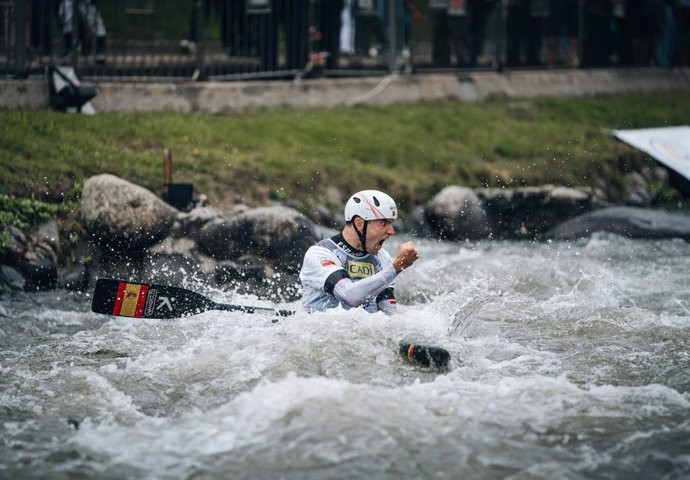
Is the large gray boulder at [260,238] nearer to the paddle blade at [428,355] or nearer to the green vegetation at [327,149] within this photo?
the green vegetation at [327,149]

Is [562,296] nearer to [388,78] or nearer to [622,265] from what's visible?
[622,265]

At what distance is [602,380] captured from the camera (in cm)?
930

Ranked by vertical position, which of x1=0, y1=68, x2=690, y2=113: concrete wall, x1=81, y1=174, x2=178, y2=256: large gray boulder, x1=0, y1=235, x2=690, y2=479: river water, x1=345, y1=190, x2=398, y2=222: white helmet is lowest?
x1=0, y1=235, x2=690, y2=479: river water

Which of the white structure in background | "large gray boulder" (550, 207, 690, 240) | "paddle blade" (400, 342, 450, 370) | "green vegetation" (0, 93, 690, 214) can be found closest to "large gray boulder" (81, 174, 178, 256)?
"green vegetation" (0, 93, 690, 214)

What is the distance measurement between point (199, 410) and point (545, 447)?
2.37 metres

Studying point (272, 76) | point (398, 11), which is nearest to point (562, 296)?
point (272, 76)

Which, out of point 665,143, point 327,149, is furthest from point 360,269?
point 665,143

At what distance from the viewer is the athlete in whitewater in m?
9.66

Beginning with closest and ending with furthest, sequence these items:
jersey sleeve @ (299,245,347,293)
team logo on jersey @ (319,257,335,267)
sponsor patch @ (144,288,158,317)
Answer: jersey sleeve @ (299,245,347,293)
team logo on jersey @ (319,257,335,267)
sponsor patch @ (144,288,158,317)

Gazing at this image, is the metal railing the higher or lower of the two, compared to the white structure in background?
higher

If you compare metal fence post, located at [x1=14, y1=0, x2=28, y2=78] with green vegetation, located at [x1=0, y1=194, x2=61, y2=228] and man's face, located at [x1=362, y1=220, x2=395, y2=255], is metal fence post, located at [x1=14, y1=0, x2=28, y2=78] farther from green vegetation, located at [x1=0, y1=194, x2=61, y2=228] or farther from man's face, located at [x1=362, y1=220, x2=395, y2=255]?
man's face, located at [x1=362, y1=220, x2=395, y2=255]

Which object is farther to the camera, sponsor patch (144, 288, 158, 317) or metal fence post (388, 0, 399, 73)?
metal fence post (388, 0, 399, 73)

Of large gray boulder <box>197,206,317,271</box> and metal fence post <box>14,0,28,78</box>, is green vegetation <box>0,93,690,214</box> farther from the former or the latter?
large gray boulder <box>197,206,317,271</box>

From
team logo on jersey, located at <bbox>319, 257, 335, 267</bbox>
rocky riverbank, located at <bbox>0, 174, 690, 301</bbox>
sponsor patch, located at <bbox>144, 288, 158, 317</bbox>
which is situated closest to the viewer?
team logo on jersey, located at <bbox>319, 257, 335, 267</bbox>
